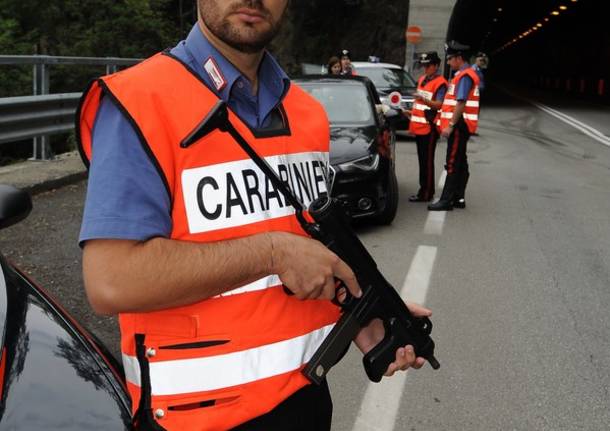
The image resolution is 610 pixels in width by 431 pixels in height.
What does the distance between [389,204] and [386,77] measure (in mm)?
9860

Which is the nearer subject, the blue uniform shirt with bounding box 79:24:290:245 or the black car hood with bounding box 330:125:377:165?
the blue uniform shirt with bounding box 79:24:290:245

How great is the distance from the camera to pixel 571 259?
6359 millimetres

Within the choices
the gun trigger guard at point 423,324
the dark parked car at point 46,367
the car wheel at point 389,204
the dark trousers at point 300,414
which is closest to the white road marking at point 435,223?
the car wheel at point 389,204

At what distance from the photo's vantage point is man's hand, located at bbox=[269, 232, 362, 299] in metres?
1.33

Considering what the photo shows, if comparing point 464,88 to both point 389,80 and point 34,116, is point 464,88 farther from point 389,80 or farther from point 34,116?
point 389,80

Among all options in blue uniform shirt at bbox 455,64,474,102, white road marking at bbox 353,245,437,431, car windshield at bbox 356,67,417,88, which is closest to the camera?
white road marking at bbox 353,245,437,431

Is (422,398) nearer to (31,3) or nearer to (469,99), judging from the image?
(469,99)

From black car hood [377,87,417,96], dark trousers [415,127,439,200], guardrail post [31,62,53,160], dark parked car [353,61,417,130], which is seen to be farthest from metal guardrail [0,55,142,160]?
dark parked car [353,61,417,130]

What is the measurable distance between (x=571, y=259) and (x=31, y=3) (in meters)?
23.1

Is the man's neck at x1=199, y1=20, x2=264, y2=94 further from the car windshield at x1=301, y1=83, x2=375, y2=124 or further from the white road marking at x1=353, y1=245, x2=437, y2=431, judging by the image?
the car windshield at x1=301, y1=83, x2=375, y2=124

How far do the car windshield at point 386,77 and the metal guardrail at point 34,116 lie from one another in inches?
353

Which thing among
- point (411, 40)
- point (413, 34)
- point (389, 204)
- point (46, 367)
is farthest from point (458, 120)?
point (411, 40)

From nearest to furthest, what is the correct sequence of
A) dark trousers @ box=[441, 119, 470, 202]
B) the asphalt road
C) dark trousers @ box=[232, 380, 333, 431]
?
dark trousers @ box=[232, 380, 333, 431]
the asphalt road
dark trousers @ box=[441, 119, 470, 202]

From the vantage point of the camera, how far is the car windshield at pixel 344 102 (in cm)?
802
